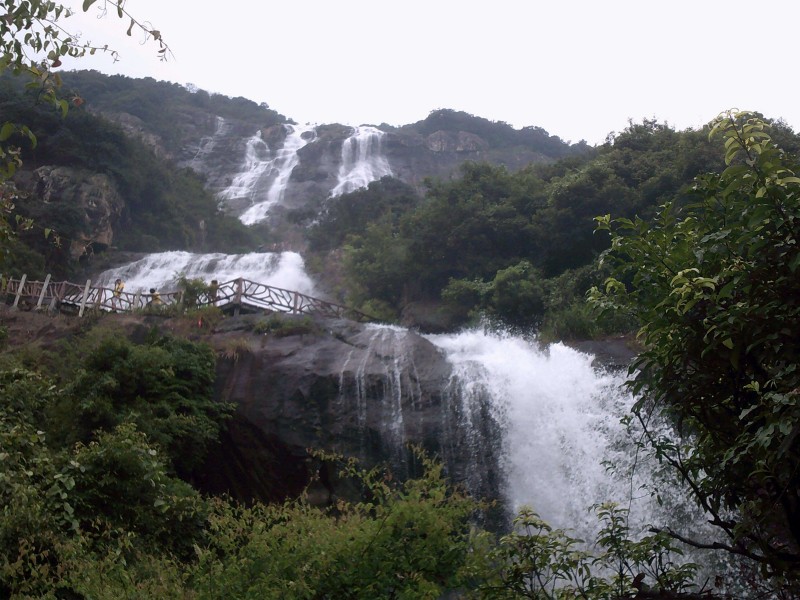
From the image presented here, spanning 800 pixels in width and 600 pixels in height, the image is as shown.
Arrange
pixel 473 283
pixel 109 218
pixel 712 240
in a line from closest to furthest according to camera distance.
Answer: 1. pixel 712 240
2. pixel 473 283
3. pixel 109 218

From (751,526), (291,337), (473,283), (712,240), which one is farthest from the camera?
(473,283)

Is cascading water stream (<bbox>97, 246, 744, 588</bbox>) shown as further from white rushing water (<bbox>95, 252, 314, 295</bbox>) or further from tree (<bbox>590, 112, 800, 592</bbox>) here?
white rushing water (<bbox>95, 252, 314, 295</bbox>)

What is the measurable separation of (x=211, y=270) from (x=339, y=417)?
16.5 metres

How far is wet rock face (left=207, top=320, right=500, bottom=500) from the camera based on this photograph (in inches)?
558

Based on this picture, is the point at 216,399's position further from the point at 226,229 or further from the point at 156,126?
the point at 156,126

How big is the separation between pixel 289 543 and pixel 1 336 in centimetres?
1169

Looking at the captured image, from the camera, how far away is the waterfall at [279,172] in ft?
164

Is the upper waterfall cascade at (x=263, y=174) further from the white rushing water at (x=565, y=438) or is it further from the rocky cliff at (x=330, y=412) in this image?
the white rushing water at (x=565, y=438)

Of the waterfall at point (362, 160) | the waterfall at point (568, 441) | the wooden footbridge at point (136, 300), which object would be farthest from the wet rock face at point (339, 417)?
the waterfall at point (362, 160)

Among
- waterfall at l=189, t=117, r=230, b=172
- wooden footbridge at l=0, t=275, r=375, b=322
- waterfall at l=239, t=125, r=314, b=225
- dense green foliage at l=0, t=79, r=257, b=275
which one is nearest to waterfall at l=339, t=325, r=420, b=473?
wooden footbridge at l=0, t=275, r=375, b=322

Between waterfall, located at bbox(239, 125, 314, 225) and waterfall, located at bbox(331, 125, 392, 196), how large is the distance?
390cm

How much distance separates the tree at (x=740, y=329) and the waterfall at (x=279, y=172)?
4402 cm

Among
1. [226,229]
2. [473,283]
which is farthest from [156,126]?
[473,283]

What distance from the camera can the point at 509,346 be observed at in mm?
17578
